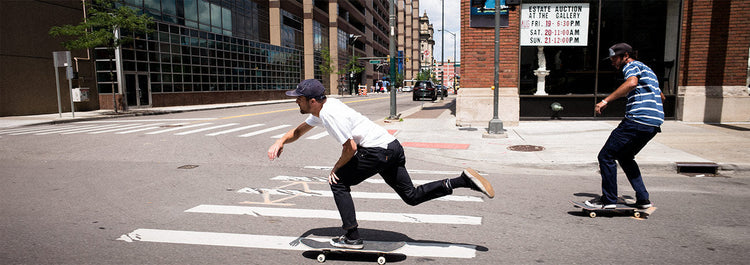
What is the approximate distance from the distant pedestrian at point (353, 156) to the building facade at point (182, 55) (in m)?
23.6

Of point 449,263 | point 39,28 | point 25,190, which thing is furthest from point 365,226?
point 39,28

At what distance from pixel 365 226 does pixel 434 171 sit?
10.7 feet

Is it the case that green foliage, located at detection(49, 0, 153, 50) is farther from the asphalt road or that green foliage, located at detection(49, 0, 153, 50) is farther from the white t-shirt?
the white t-shirt

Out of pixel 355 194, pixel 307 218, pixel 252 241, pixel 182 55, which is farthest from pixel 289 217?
pixel 182 55

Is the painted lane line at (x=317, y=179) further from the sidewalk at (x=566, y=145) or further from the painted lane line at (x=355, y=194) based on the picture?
the sidewalk at (x=566, y=145)

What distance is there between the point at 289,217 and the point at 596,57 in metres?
13.3

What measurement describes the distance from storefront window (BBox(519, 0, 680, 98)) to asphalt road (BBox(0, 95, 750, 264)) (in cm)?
843

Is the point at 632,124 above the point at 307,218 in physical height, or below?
above

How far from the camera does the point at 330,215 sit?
197 inches

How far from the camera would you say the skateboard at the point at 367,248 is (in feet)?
11.9

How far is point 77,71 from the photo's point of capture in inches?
971

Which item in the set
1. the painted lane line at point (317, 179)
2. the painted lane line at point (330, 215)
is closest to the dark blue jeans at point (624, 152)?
the painted lane line at point (330, 215)

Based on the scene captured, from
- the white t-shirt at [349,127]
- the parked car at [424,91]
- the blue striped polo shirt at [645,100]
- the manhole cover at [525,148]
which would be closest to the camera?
the white t-shirt at [349,127]

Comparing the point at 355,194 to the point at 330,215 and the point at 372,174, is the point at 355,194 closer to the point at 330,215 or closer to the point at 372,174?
the point at 330,215
